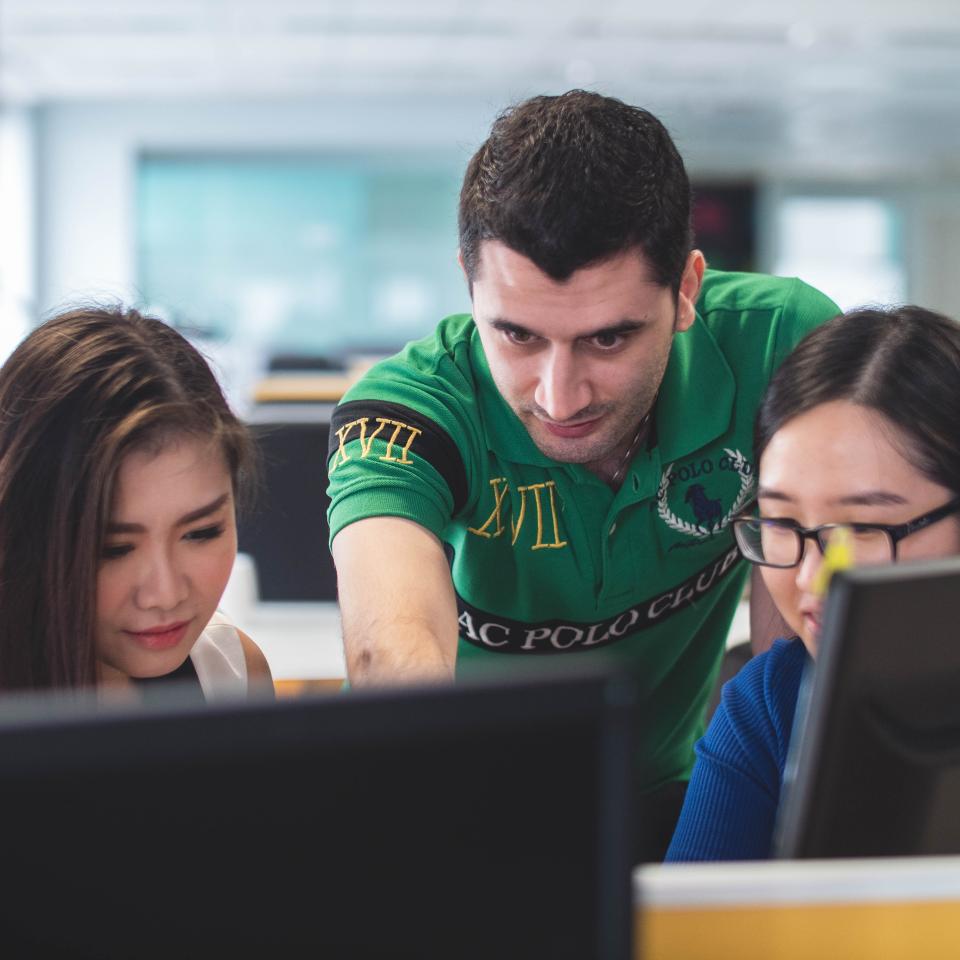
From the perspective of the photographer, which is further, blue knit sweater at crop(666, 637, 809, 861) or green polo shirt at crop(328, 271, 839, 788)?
green polo shirt at crop(328, 271, 839, 788)

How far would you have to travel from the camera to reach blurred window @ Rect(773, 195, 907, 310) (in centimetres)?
998

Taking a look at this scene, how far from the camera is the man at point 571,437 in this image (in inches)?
49.8

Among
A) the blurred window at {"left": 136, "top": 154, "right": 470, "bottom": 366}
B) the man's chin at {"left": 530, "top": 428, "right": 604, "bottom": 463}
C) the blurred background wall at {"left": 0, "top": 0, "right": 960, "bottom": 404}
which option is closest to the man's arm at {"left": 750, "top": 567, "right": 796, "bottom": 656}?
the man's chin at {"left": 530, "top": 428, "right": 604, "bottom": 463}

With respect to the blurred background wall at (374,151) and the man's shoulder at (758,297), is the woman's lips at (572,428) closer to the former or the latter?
the man's shoulder at (758,297)

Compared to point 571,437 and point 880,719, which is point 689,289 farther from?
point 880,719

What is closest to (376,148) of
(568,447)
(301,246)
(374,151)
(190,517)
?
(374,151)

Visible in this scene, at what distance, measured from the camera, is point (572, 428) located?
1367mm

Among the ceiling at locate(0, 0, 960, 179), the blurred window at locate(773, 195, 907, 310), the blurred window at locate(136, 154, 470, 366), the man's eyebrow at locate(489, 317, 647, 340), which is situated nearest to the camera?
the man's eyebrow at locate(489, 317, 647, 340)

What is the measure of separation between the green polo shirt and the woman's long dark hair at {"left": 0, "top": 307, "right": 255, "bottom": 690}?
261mm

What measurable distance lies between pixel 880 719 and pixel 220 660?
99 cm

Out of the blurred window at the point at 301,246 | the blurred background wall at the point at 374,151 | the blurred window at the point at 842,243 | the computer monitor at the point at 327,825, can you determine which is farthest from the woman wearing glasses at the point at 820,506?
the blurred window at the point at 842,243

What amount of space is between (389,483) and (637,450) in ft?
1.13

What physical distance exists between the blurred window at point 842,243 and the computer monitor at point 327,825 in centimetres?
978

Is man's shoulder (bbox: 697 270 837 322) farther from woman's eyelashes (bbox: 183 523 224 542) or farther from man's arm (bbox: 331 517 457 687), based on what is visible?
woman's eyelashes (bbox: 183 523 224 542)
